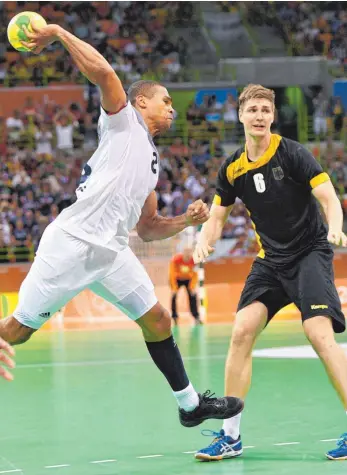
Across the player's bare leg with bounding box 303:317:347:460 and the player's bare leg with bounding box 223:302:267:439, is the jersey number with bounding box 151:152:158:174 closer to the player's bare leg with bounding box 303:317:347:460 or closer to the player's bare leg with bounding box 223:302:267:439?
the player's bare leg with bounding box 223:302:267:439

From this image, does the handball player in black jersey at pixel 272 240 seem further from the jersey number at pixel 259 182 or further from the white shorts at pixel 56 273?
the white shorts at pixel 56 273

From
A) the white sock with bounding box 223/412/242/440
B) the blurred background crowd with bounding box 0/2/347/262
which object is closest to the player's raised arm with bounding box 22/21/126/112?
the white sock with bounding box 223/412/242/440

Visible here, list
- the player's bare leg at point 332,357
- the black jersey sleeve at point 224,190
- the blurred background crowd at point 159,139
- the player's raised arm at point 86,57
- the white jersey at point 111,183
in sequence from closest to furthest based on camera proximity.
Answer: the player's raised arm at point 86,57 < the white jersey at point 111,183 < the player's bare leg at point 332,357 < the black jersey sleeve at point 224,190 < the blurred background crowd at point 159,139

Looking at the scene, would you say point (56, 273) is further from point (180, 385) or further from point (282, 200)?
point (282, 200)

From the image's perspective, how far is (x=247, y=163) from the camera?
26.3ft

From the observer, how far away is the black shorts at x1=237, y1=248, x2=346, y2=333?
7699 mm

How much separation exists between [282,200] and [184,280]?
42.3ft

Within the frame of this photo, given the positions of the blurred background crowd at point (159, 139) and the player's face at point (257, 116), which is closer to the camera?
the player's face at point (257, 116)

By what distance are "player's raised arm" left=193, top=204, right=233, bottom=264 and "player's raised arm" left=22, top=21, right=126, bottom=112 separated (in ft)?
4.82

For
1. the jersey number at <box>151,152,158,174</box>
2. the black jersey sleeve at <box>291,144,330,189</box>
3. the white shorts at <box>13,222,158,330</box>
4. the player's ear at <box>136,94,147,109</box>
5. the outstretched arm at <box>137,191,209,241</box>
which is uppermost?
the player's ear at <box>136,94,147,109</box>

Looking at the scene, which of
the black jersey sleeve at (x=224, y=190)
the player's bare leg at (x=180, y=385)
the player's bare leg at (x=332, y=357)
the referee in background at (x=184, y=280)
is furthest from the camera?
the referee in background at (x=184, y=280)

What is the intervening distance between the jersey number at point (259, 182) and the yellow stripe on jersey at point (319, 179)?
397 mm

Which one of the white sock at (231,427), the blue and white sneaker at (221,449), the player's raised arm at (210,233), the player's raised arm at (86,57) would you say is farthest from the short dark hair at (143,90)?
the blue and white sneaker at (221,449)

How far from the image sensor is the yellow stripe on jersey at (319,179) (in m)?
7.68
